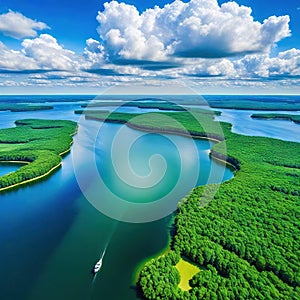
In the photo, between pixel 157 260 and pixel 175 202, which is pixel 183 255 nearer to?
pixel 157 260

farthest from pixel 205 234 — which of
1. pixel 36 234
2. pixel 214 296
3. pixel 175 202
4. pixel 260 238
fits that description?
pixel 36 234

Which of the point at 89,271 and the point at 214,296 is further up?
the point at 214,296

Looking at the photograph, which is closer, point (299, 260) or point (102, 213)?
point (299, 260)

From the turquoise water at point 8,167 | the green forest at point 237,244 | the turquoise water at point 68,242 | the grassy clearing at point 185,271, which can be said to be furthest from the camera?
the turquoise water at point 8,167

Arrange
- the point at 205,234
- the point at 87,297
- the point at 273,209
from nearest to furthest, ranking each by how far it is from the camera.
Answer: the point at 87,297 < the point at 205,234 < the point at 273,209

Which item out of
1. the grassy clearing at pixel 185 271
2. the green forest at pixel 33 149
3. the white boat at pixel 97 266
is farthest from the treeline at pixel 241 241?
the green forest at pixel 33 149

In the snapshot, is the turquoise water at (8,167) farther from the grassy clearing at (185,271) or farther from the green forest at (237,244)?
the grassy clearing at (185,271)

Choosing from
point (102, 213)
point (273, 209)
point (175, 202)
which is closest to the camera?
point (273, 209)
